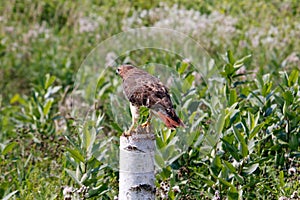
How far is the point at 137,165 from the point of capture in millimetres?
2955

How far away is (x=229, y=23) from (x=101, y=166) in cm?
370

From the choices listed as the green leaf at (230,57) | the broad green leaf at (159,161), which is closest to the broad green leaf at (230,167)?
the broad green leaf at (159,161)

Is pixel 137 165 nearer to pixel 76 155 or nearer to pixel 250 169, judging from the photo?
pixel 76 155

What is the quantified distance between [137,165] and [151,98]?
1.12 ft

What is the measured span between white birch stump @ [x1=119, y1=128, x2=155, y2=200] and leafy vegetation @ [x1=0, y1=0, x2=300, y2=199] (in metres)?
0.12

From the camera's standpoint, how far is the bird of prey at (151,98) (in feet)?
9.22

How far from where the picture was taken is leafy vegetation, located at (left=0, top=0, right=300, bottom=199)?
345 cm

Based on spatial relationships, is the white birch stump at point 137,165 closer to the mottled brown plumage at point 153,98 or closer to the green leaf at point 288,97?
the mottled brown plumage at point 153,98

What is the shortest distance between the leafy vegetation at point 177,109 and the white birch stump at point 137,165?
0.40 feet

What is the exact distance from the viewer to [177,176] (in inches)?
149

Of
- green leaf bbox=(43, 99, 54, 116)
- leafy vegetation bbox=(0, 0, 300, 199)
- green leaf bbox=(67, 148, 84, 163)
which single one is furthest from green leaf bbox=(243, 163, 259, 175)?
green leaf bbox=(43, 99, 54, 116)

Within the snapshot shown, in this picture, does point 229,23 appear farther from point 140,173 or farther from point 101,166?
point 140,173

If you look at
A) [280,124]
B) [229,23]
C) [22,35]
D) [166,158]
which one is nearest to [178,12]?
[229,23]

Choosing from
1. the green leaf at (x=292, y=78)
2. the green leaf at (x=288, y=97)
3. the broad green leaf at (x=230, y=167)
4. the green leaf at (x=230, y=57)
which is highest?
the green leaf at (x=230, y=57)
